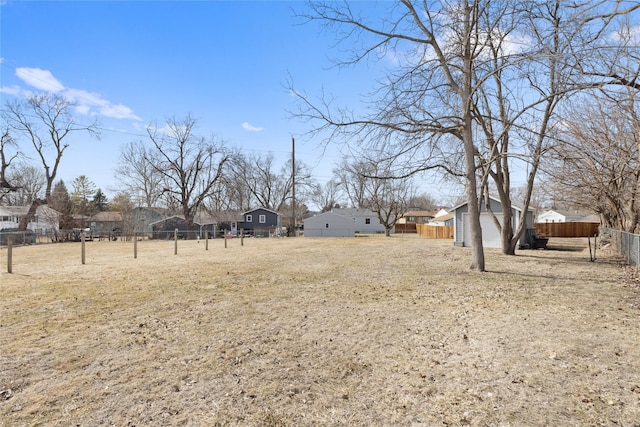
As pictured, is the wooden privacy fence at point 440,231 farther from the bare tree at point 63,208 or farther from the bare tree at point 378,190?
the bare tree at point 63,208

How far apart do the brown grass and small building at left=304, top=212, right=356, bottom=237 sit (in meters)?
31.0

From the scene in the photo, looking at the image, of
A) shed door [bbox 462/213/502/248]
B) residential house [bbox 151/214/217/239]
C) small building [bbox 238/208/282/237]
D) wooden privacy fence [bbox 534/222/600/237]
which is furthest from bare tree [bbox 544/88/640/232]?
small building [bbox 238/208/282/237]

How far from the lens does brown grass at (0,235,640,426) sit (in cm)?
288

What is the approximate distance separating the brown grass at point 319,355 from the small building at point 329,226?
102 feet

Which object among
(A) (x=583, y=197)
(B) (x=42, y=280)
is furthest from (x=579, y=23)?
(A) (x=583, y=197)

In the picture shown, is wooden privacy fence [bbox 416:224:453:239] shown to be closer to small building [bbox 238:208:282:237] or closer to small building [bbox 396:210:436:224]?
small building [bbox 238:208:282:237]

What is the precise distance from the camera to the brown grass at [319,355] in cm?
288

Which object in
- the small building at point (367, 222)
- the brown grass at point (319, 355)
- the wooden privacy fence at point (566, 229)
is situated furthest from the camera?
the small building at point (367, 222)

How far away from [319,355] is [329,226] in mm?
35337

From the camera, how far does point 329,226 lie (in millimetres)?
39406

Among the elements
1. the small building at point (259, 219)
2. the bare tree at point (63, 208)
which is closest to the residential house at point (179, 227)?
the small building at point (259, 219)

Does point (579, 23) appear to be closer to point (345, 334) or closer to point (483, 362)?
point (483, 362)

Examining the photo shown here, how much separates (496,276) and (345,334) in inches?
264

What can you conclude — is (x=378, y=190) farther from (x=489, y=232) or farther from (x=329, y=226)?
(x=489, y=232)
